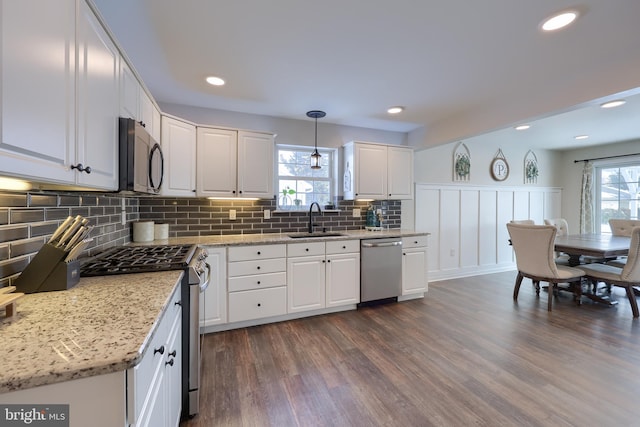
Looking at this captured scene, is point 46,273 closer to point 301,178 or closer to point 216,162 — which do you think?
point 216,162

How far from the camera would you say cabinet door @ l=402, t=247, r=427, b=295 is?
3.55 metres

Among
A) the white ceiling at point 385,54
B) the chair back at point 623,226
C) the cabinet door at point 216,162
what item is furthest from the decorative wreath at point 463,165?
the cabinet door at point 216,162

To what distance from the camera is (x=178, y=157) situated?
271cm

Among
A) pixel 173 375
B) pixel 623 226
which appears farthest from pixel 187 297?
pixel 623 226

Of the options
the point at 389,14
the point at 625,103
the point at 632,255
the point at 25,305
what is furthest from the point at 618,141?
the point at 25,305

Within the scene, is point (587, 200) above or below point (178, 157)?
below

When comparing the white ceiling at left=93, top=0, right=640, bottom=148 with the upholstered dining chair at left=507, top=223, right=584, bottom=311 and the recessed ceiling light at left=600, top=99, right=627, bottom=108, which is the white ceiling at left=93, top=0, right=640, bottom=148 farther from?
the upholstered dining chair at left=507, top=223, right=584, bottom=311

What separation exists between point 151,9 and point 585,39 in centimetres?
275

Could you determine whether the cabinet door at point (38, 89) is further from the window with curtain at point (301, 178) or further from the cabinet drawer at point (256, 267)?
the window with curtain at point (301, 178)

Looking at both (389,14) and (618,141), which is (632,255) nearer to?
(618,141)

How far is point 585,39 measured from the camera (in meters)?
1.83

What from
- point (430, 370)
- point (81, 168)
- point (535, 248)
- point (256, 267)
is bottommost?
point (430, 370)

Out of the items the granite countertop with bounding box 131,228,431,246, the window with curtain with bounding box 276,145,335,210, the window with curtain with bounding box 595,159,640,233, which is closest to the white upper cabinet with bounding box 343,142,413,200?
the window with curtain with bounding box 276,145,335,210

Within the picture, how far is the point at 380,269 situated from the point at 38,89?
314 cm
